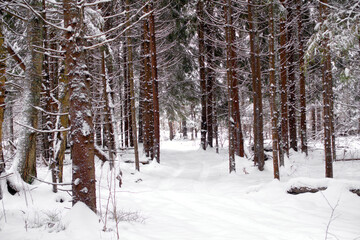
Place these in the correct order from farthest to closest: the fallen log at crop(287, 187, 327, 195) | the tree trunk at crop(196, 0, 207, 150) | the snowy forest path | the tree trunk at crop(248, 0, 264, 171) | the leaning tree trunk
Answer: the tree trunk at crop(196, 0, 207, 150) → the tree trunk at crop(248, 0, 264, 171) → the fallen log at crop(287, 187, 327, 195) → the snowy forest path → the leaning tree trunk

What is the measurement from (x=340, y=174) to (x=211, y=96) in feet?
28.3

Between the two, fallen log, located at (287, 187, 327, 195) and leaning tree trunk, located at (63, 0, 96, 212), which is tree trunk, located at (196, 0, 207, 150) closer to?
fallen log, located at (287, 187, 327, 195)

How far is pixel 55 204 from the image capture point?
16.2 ft

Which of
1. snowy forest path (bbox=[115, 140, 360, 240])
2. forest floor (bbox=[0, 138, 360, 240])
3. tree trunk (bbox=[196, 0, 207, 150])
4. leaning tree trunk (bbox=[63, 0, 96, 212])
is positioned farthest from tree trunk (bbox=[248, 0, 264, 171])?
leaning tree trunk (bbox=[63, 0, 96, 212])

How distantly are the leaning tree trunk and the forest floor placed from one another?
0.89 ft

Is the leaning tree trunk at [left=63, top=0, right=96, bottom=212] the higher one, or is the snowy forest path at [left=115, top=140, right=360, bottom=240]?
the leaning tree trunk at [left=63, top=0, right=96, bottom=212]

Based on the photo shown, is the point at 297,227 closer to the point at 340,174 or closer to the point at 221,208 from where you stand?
the point at 221,208

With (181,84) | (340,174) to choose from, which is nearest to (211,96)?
(181,84)

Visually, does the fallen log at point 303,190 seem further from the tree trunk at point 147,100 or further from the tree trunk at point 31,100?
the tree trunk at point 147,100

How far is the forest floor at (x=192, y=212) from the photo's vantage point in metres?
3.42

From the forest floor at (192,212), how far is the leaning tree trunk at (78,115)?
27 centimetres

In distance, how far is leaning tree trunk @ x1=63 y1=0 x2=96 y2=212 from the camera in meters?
3.60

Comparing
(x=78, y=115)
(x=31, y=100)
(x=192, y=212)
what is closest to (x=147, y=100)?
(x=31, y=100)

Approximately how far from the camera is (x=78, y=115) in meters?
3.60
